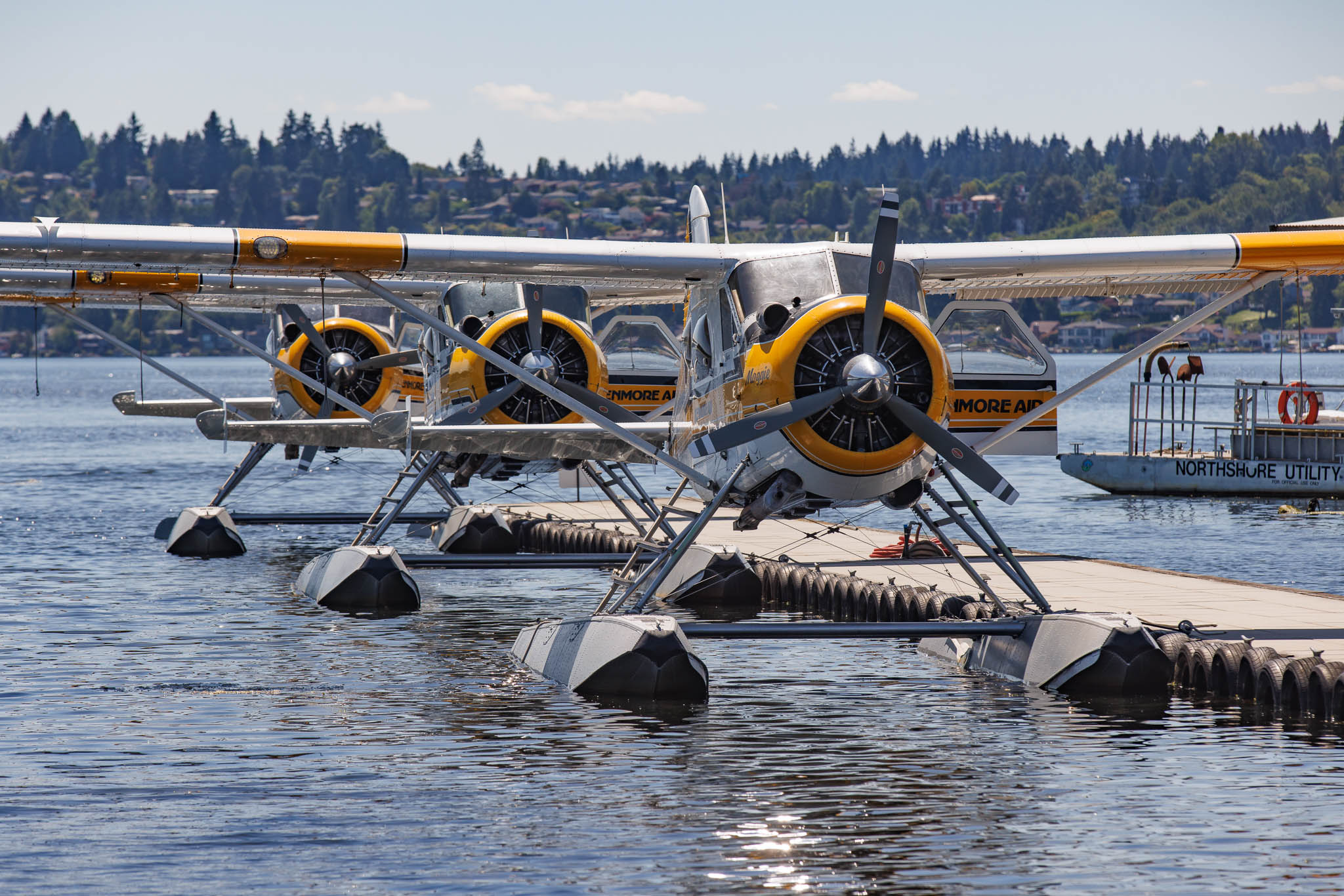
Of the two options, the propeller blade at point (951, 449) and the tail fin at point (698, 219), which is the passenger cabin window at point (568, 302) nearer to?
the tail fin at point (698, 219)

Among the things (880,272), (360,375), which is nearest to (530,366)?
(880,272)

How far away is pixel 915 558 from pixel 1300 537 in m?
12.5

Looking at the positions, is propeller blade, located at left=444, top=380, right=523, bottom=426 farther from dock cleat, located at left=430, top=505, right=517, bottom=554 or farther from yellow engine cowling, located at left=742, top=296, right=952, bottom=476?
dock cleat, located at left=430, top=505, right=517, bottom=554

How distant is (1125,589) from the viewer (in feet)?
47.7

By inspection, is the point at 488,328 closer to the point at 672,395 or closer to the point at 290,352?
the point at 672,395

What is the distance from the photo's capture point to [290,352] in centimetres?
2316

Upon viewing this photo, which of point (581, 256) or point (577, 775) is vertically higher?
point (581, 256)

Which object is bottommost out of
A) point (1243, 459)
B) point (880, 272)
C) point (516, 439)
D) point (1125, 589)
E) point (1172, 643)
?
point (1243, 459)

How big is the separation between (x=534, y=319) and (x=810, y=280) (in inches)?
216

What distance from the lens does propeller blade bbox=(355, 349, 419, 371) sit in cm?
2000

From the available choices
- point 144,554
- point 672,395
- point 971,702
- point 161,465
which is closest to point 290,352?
point 144,554

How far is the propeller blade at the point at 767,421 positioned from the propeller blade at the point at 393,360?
10.1 m

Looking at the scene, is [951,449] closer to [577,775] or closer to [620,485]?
[577,775]

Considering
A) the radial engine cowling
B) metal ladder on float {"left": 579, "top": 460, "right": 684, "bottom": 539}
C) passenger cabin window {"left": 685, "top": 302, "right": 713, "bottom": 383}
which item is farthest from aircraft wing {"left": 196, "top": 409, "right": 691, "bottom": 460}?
the radial engine cowling
